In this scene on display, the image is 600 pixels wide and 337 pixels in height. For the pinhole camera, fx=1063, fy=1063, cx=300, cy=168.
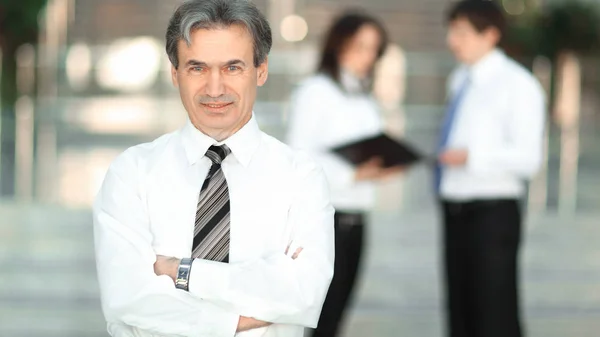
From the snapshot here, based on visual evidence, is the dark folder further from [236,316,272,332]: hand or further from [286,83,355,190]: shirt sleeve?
[236,316,272,332]: hand

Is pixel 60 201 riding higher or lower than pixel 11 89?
lower

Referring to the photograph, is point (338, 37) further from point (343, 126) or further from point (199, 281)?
point (199, 281)

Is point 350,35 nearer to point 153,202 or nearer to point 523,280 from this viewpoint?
point 153,202

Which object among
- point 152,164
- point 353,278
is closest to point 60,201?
point 353,278

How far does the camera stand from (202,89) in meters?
1.70

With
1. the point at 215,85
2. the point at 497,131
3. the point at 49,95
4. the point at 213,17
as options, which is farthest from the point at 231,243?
the point at 49,95

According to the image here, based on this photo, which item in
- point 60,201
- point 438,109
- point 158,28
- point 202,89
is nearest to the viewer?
point 202,89

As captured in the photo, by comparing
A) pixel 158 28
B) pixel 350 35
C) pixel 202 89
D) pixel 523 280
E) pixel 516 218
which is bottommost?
pixel 523 280

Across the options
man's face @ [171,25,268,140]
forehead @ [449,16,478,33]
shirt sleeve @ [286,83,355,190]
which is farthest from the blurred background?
man's face @ [171,25,268,140]

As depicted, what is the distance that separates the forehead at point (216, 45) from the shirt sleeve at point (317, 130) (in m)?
1.88

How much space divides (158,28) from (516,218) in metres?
9.73

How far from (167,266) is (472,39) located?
2126mm

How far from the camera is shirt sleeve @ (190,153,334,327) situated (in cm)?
169

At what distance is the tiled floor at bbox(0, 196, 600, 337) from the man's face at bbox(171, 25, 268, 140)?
10.9 ft
